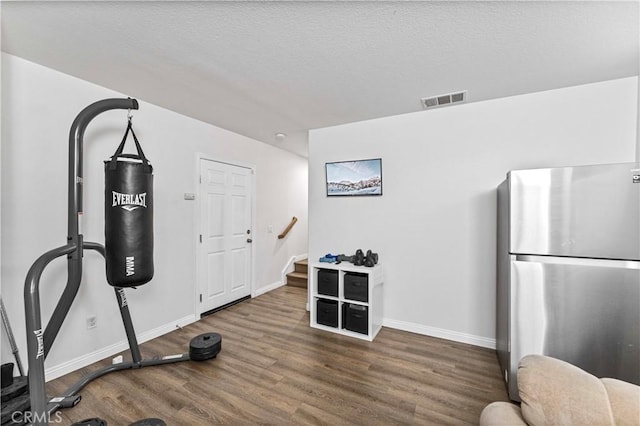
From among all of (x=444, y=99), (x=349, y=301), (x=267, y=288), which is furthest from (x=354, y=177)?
(x=267, y=288)

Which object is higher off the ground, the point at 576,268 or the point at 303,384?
the point at 576,268

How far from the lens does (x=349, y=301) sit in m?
2.98

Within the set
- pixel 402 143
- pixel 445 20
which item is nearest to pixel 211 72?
pixel 445 20

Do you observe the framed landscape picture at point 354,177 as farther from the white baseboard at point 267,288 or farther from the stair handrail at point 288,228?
the white baseboard at point 267,288

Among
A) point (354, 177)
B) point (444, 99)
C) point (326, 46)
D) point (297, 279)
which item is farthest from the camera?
point (297, 279)

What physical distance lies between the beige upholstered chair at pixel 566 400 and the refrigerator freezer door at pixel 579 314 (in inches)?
37.5

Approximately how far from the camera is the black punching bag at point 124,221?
72.6 inches

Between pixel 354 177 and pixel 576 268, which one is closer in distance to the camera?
pixel 576 268

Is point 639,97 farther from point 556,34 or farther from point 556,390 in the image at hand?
point 556,390

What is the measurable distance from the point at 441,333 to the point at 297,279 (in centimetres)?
261

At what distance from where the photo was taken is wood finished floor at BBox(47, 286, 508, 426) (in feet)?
5.90
